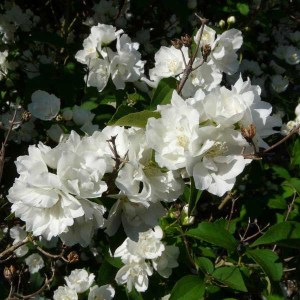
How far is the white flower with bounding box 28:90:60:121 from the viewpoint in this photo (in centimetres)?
215

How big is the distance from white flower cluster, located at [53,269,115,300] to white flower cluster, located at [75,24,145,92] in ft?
2.82

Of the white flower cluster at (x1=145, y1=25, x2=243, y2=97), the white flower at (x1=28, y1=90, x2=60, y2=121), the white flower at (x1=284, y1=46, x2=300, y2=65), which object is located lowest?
the white flower at (x1=284, y1=46, x2=300, y2=65)

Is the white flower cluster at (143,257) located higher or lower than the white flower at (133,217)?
lower

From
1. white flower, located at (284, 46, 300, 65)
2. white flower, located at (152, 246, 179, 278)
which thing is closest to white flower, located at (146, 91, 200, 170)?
white flower, located at (152, 246, 179, 278)

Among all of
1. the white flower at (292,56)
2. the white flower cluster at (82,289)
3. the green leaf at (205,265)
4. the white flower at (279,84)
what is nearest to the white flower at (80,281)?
the white flower cluster at (82,289)

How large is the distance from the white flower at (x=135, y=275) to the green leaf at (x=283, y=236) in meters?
0.51

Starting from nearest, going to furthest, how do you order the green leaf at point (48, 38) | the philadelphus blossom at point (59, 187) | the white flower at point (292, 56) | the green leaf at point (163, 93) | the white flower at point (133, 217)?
the philadelphus blossom at point (59, 187)
the white flower at point (133, 217)
the green leaf at point (163, 93)
the green leaf at point (48, 38)
the white flower at point (292, 56)

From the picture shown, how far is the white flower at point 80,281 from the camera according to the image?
234 centimetres

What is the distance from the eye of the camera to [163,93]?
1.57 m

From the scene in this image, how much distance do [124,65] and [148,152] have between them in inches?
28.3

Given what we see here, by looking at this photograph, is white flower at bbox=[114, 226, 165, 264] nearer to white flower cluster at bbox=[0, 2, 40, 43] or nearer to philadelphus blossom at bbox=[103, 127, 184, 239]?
philadelphus blossom at bbox=[103, 127, 184, 239]

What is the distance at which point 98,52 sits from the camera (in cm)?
203

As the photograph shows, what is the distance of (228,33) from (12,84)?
4.71ft

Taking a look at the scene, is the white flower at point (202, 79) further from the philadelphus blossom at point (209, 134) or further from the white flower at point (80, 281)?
the white flower at point (80, 281)
